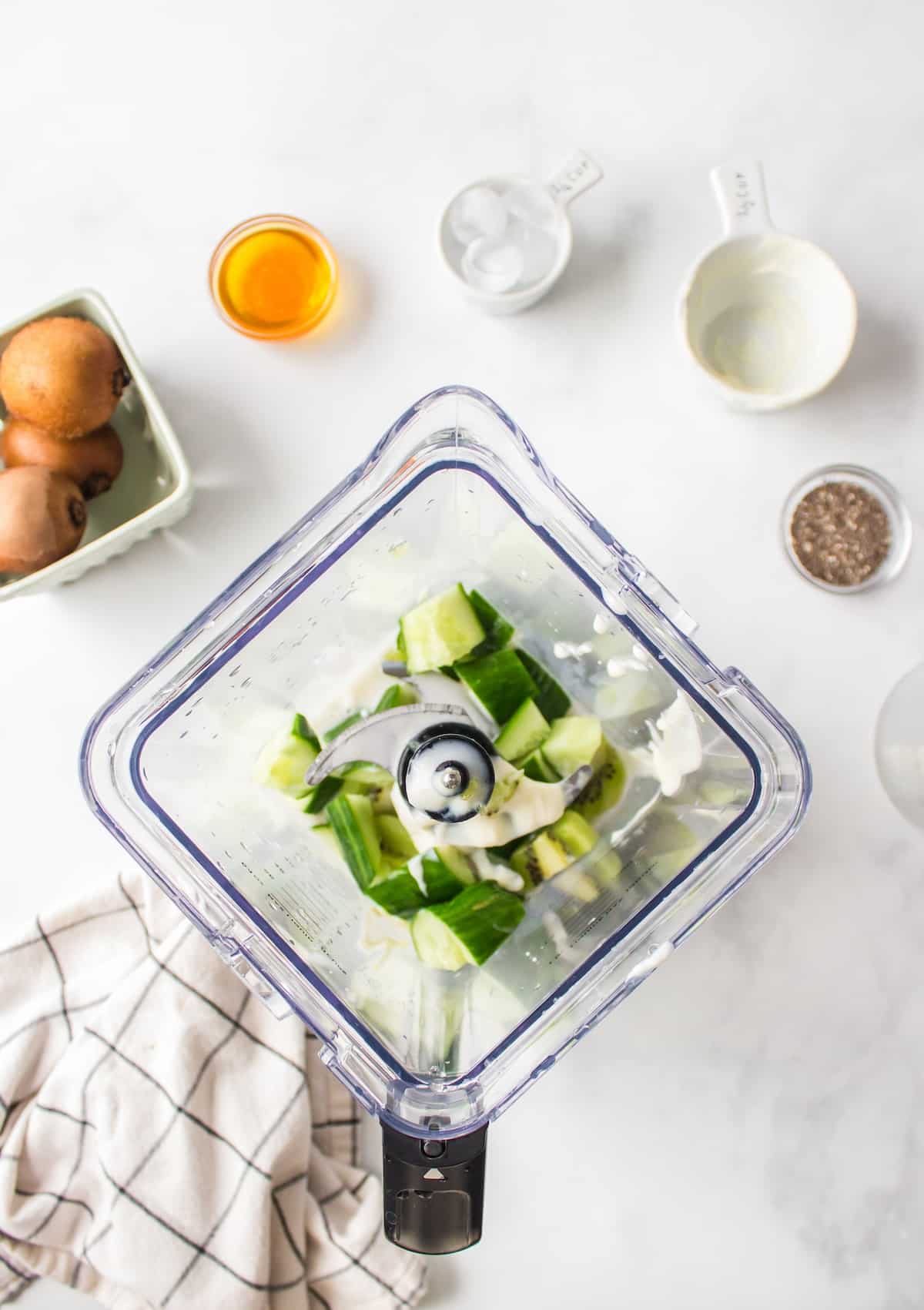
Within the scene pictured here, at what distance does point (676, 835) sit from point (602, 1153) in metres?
0.36

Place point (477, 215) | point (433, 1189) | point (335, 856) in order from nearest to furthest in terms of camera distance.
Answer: point (433, 1189) → point (335, 856) → point (477, 215)

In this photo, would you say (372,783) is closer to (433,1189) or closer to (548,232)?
(433,1189)

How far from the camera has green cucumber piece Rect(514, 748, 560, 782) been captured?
888mm

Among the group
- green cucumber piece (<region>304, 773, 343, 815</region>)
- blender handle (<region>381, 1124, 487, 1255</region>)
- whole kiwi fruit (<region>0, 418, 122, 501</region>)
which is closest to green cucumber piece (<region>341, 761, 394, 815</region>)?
green cucumber piece (<region>304, 773, 343, 815</region>)

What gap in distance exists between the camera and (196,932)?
993mm

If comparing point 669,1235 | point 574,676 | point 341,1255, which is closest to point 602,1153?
point 669,1235

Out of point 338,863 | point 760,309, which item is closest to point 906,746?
point 760,309

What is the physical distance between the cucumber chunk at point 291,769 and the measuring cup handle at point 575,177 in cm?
53

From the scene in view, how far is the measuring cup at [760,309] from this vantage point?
38.5 inches

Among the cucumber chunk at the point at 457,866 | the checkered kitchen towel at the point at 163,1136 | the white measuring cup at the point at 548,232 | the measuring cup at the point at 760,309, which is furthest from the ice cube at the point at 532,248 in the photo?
the checkered kitchen towel at the point at 163,1136

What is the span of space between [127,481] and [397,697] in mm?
359

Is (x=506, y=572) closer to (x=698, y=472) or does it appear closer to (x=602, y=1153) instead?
(x=698, y=472)

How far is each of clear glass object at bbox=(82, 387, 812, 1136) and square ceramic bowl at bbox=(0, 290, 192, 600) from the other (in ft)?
0.43

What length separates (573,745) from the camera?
2.90 ft
